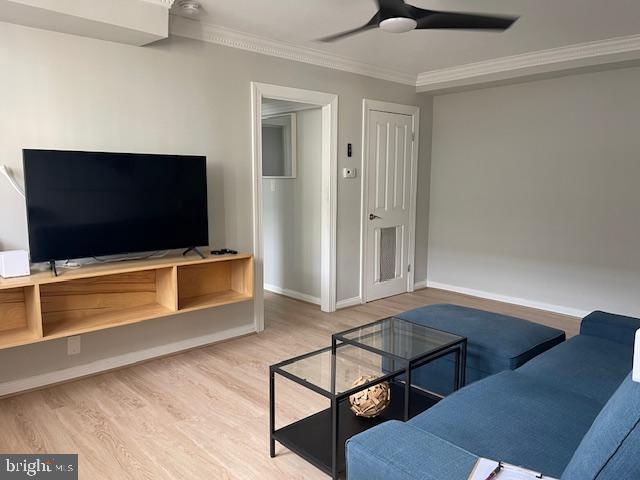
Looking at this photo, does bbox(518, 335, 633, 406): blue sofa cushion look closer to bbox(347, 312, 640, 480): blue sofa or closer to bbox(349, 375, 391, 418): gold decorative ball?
bbox(347, 312, 640, 480): blue sofa

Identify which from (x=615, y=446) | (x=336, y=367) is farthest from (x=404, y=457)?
(x=336, y=367)

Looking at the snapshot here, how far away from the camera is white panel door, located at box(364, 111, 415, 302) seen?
16.1ft

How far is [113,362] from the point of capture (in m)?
3.29

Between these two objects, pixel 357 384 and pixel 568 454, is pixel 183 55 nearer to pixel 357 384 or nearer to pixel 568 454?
pixel 357 384

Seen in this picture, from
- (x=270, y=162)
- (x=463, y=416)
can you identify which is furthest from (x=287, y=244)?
(x=463, y=416)

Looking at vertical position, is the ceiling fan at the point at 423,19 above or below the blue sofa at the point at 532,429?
above

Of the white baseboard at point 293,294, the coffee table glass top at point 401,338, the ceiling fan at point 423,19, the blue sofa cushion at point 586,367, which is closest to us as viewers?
the blue sofa cushion at point 586,367

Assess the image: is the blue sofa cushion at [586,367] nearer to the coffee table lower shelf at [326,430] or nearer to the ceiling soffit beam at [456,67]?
the coffee table lower shelf at [326,430]

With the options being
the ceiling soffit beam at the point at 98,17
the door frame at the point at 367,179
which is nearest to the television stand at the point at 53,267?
the ceiling soffit beam at the point at 98,17

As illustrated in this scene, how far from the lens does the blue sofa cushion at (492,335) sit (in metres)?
2.52

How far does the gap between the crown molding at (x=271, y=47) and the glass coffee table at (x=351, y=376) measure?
7.70ft

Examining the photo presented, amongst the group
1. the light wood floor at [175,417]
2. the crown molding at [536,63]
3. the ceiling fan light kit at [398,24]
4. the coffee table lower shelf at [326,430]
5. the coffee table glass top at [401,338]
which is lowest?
the light wood floor at [175,417]

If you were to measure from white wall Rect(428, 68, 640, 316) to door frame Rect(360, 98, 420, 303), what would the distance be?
0.34 metres

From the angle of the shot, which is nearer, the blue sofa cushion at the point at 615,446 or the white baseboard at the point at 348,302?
the blue sofa cushion at the point at 615,446
